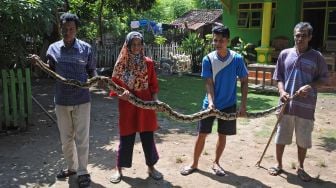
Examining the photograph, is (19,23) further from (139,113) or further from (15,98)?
(139,113)

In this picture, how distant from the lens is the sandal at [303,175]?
5000mm

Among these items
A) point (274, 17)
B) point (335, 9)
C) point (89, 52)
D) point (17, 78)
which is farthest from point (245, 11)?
point (89, 52)

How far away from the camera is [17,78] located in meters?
7.12

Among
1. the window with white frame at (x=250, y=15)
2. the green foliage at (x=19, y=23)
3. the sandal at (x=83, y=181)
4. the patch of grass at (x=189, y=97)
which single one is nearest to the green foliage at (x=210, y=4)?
the window with white frame at (x=250, y=15)

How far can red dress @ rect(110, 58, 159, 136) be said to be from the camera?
4.62 metres

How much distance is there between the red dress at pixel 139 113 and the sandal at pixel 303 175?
201cm

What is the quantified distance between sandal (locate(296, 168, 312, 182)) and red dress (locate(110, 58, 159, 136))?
6.60 ft

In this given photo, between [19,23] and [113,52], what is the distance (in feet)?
A: 36.4

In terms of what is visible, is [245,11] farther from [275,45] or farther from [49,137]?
[49,137]

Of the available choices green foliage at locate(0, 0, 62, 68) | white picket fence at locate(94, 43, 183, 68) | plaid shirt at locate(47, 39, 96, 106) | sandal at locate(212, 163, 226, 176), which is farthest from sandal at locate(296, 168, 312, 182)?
white picket fence at locate(94, 43, 183, 68)

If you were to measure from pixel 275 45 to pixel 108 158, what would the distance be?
12.5m

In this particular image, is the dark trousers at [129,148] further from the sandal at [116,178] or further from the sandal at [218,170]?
the sandal at [218,170]

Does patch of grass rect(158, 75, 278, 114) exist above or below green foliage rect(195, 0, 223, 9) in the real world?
below

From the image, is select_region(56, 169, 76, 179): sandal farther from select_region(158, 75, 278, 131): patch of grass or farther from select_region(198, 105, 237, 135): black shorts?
select_region(158, 75, 278, 131): patch of grass
